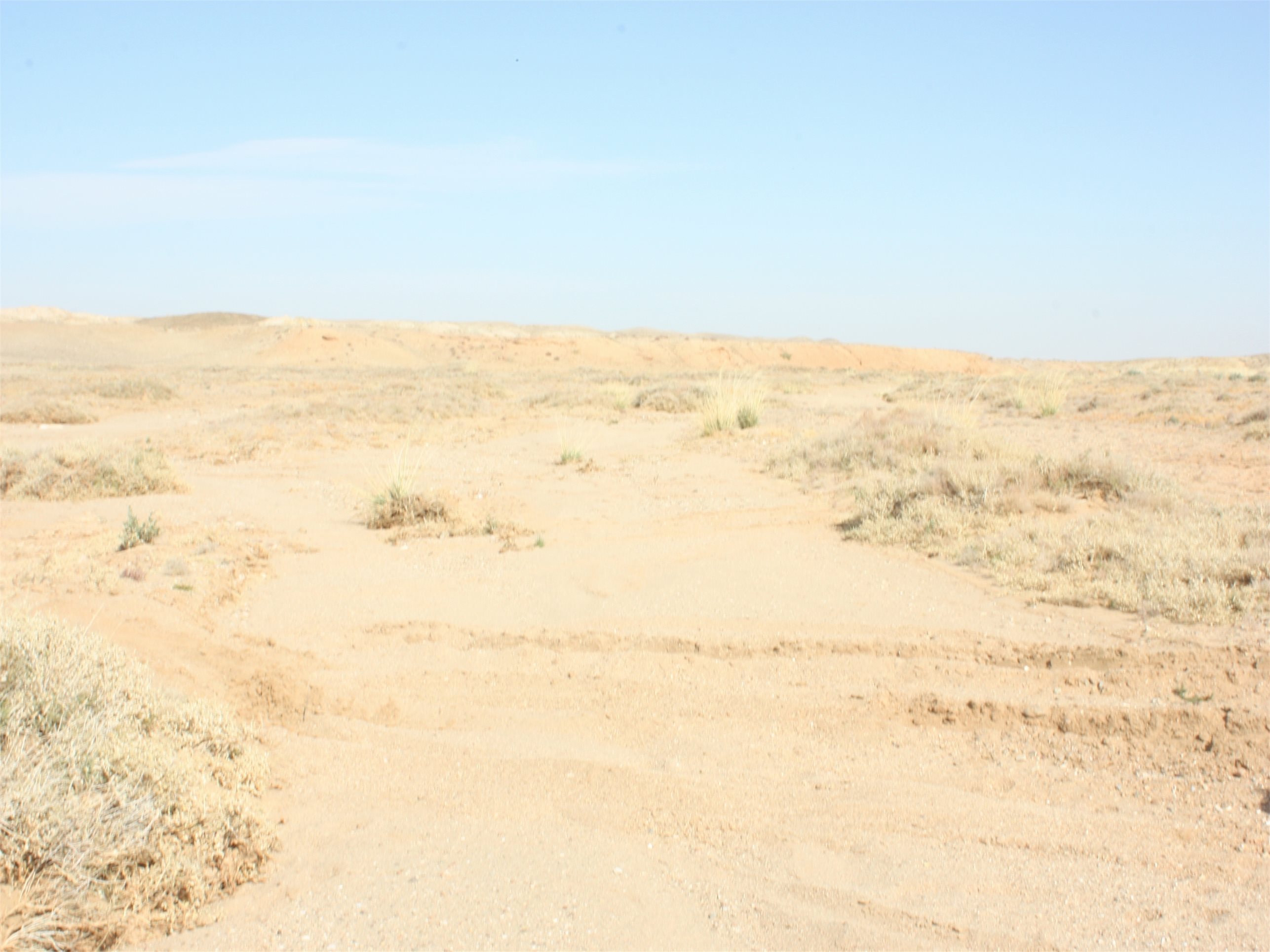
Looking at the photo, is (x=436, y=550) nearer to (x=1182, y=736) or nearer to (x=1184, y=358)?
(x=1182, y=736)

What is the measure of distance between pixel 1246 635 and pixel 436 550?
6016mm

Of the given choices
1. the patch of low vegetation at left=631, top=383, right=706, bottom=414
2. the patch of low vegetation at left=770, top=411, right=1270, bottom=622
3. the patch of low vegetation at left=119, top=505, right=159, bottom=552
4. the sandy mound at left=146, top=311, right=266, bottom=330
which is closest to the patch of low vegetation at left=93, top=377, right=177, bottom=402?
the patch of low vegetation at left=631, top=383, right=706, bottom=414

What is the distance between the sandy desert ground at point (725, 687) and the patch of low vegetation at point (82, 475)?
0.64 ft

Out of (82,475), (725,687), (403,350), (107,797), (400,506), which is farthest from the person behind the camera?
(403,350)

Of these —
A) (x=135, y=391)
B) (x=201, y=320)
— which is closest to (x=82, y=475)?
(x=135, y=391)

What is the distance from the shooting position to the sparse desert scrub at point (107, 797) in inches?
120

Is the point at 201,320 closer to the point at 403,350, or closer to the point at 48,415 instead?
the point at 403,350

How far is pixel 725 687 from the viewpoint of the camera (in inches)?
219

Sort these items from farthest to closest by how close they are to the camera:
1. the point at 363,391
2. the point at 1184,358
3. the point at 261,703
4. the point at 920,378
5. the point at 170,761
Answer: the point at 1184,358, the point at 920,378, the point at 363,391, the point at 261,703, the point at 170,761

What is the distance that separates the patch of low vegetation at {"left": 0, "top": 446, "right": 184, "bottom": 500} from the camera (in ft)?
35.4

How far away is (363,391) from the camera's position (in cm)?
2627

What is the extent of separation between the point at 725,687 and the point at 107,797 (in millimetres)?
3140

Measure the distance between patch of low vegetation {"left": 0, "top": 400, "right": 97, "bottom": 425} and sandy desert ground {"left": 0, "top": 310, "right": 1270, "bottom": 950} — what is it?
8.91m

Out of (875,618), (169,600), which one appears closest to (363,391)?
(169,600)
